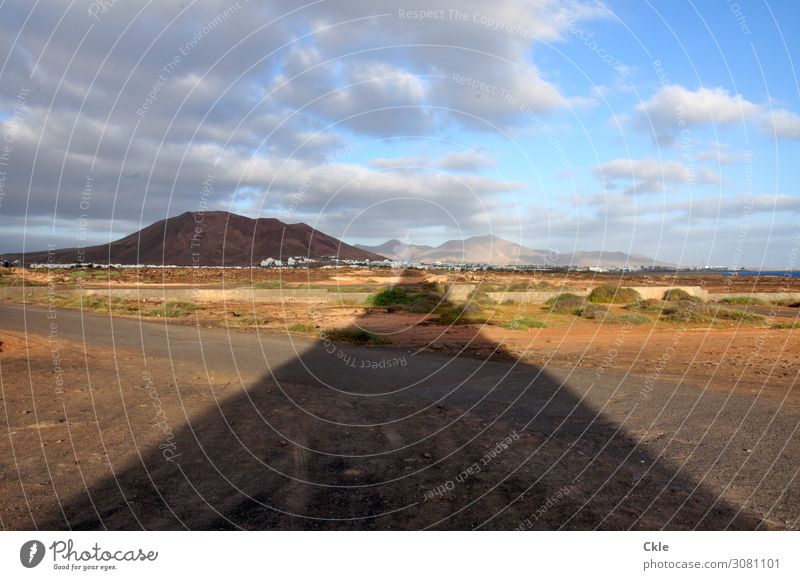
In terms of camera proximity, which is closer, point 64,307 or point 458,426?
point 458,426

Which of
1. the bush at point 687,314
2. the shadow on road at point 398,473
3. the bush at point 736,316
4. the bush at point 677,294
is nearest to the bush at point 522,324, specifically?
the bush at point 687,314

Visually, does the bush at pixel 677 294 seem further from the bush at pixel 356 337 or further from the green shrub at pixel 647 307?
the bush at pixel 356 337

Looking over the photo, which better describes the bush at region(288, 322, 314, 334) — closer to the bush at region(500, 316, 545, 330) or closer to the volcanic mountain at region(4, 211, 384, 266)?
the bush at region(500, 316, 545, 330)

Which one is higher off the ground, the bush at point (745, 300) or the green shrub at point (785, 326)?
the bush at point (745, 300)

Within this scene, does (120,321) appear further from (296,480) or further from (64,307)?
(296,480)

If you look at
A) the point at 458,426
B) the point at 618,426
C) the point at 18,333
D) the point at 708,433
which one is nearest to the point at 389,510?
the point at 458,426

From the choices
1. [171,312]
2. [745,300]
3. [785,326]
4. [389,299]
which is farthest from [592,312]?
[171,312]
